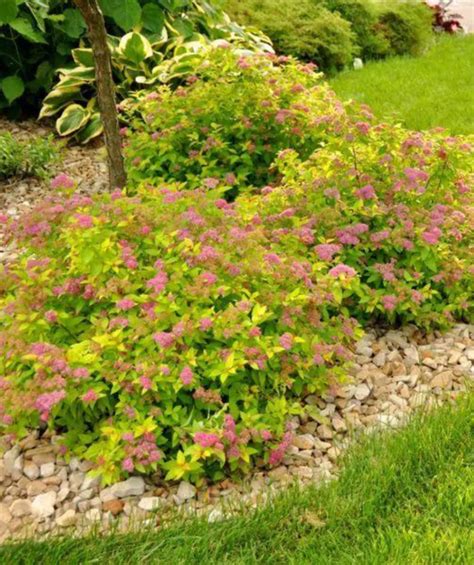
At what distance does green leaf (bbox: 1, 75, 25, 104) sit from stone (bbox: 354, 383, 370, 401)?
12.7 feet

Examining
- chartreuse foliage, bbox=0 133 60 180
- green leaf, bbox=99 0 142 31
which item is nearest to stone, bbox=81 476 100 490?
green leaf, bbox=99 0 142 31

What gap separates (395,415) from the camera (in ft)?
9.67

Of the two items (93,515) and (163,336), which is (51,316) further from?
(93,515)

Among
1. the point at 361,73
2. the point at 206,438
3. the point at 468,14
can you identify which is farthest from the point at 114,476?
the point at 468,14

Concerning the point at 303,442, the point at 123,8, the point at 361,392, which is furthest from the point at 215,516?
the point at 123,8

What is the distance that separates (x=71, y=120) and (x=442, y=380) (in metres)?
3.72

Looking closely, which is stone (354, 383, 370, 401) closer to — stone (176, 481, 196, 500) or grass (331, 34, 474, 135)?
stone (176, 481, 196, 500)

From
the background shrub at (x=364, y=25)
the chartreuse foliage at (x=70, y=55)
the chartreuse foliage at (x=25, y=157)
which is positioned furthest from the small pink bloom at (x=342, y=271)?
the background shrub at (x=364, y=25)

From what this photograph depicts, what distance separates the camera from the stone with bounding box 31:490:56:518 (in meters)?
2.52

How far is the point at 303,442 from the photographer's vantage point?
2.83 metres

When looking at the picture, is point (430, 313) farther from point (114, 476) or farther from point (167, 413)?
point (114, 476)

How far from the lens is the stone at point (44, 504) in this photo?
8.26 feet

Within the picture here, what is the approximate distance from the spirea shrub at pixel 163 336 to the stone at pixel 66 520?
186 mm

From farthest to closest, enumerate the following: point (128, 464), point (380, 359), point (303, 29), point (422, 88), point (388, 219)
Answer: point (303, 29), point (422, 88), point (388, 219), point (380, 359), point (128, 464)
